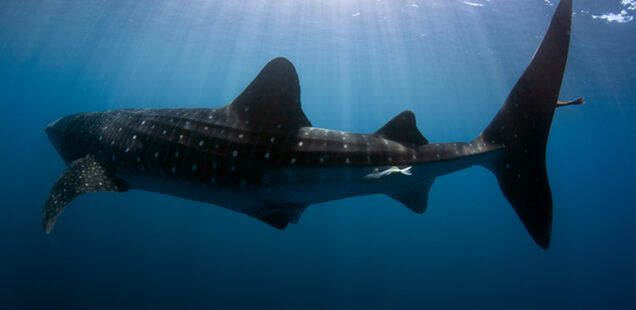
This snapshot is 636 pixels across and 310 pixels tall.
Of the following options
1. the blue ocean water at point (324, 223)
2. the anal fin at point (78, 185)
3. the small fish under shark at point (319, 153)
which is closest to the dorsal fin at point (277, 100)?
the small fish under shark at point (319, 153)

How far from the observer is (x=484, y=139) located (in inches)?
135

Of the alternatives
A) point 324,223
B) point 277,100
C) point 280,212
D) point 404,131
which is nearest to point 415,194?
point 404,131

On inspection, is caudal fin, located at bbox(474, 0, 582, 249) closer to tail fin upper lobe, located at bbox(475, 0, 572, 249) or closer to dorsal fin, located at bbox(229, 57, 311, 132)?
tail fin upper lobe, located at bbox(475, 0, 572, 249)

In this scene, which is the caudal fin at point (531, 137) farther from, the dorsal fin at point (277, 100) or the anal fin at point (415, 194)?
the dorsal fin at point (277, 100)

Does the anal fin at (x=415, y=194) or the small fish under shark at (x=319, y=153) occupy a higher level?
the small fish under shark at (x=319, y=153)

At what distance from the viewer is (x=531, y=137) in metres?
3.36

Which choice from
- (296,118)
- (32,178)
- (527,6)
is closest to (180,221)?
(32,178)

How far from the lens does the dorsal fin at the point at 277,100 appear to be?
11.3 feet

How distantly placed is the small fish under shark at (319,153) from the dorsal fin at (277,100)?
0.01 metres

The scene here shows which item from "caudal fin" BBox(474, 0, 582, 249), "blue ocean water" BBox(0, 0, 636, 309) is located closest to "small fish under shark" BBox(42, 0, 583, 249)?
"caudal fin" BBox(474, 0, 582, 249)

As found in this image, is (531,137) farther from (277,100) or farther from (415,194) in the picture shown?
(277,100)

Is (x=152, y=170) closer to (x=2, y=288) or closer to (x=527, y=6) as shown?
(x=2, y=288)

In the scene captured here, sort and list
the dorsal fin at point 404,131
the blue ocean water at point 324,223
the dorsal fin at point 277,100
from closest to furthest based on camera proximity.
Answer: the dorsal fin at point 404,131
the dorsal fin at point 277,100
the blue ocean water at point 324,223

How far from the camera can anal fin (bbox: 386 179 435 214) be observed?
364cm
